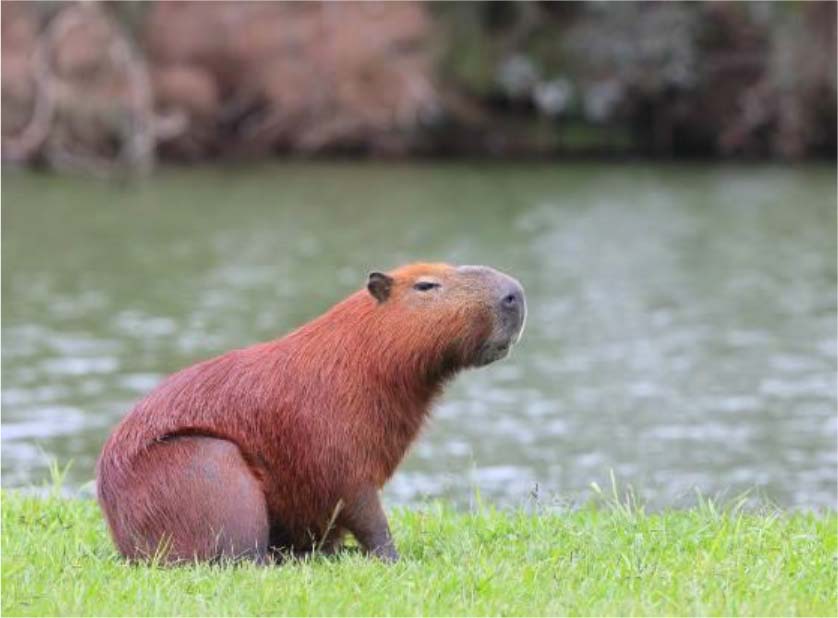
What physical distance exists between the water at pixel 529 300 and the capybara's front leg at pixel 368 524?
0.86 m

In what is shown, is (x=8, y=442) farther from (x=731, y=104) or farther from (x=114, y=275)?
(x=731, y=104)

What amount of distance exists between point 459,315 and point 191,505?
1306mm

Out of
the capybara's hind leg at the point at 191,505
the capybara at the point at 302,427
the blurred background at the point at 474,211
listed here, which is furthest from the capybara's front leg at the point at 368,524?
the blurred background at the point at 474,211

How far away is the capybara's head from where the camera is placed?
6910 mm

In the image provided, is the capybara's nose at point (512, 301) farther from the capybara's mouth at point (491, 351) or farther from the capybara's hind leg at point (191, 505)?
the capybara's hind leg at point (191, 505)

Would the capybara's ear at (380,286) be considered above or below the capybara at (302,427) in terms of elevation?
above

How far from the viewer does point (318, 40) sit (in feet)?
155

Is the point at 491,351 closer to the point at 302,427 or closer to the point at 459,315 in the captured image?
the point at 459,315

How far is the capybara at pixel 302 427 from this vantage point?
6664 mm

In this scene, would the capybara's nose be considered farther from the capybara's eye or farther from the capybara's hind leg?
the capybara's hind leg

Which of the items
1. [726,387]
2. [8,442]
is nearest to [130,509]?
[8,442]

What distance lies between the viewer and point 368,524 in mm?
6828

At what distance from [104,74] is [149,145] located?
8.11ft

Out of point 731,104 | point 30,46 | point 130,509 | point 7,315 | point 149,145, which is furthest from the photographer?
point 731,104
